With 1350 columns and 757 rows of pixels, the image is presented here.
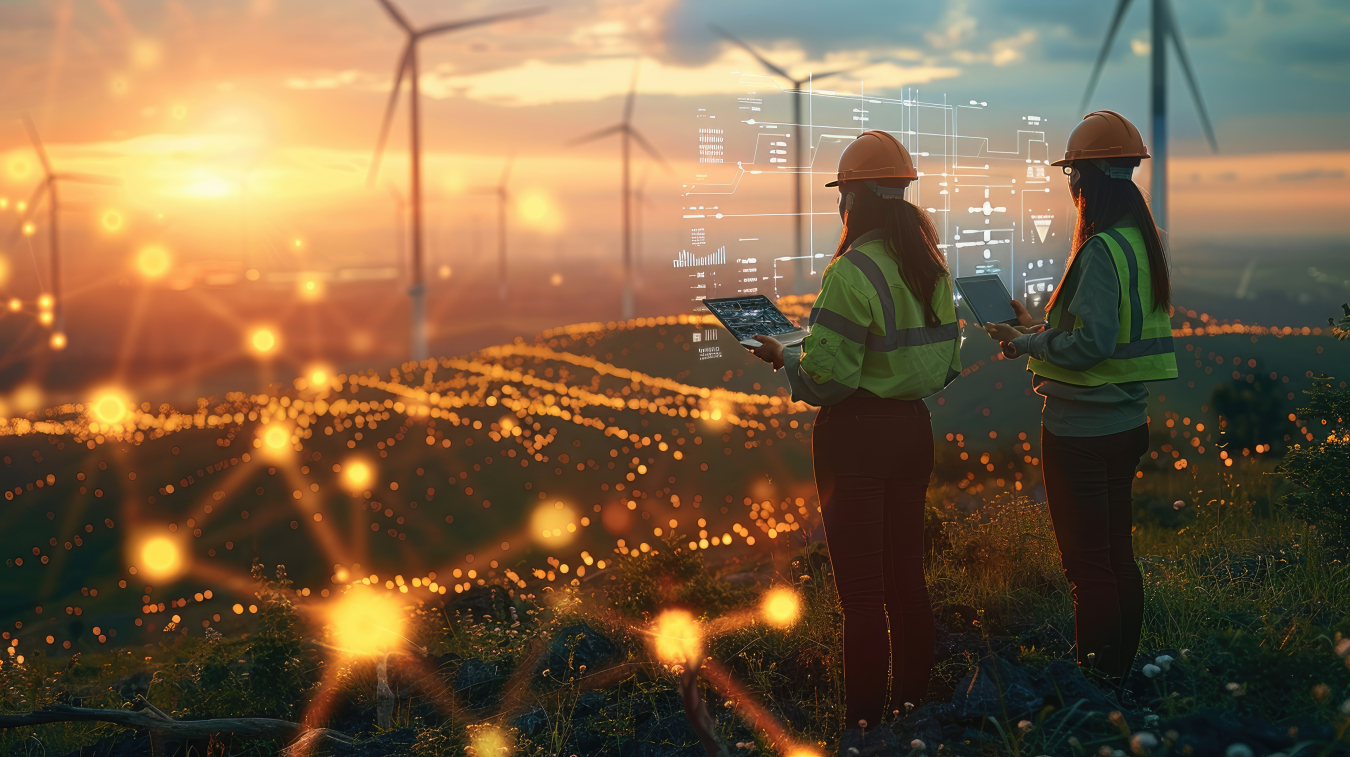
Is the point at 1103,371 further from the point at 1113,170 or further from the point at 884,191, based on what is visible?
the point at 884,191

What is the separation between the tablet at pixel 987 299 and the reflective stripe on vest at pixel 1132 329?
0.55m

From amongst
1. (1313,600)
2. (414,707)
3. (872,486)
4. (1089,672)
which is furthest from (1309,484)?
(414,707)

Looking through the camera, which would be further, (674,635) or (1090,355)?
(674,635)

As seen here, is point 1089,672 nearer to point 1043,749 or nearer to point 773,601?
point 1043,749

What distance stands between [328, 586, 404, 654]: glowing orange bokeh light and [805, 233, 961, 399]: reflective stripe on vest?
12.4 feet

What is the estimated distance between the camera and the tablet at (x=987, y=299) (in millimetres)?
5234

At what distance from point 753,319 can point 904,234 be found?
0.93 metres

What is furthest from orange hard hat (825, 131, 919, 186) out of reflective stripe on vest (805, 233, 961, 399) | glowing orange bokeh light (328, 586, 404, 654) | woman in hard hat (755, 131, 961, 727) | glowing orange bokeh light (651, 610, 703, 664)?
glowing orange bokeh light (328, 586, 404, 654)

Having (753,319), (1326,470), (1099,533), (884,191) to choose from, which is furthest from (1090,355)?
(1326,470)

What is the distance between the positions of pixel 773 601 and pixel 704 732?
293 cm

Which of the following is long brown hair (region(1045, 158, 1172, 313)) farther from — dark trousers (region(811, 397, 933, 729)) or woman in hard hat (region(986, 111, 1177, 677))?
dark trousers (region(811, 397, 933, 729))

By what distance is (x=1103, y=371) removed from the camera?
4.66 metres

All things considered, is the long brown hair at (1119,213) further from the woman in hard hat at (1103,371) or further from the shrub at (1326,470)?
the shrub at (1326,470)

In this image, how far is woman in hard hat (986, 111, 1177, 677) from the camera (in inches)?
181
